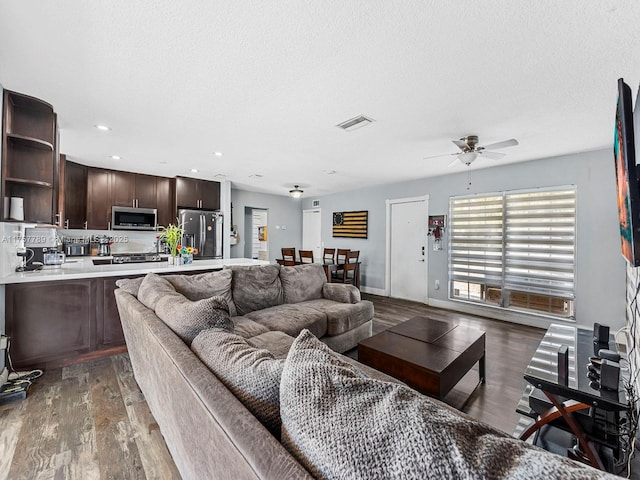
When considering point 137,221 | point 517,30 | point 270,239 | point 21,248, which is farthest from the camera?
point 270,239

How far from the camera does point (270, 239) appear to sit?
7660mm

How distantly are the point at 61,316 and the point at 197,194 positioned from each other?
11.4 ft

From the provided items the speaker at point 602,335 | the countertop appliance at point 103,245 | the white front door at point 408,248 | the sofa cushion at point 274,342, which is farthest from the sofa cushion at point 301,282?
the countertop appliance at point 103,245

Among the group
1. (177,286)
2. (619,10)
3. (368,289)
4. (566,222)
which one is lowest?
(368,289)

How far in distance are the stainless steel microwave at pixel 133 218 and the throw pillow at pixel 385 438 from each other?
567 centimetres

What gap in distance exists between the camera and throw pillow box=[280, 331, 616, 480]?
44cm

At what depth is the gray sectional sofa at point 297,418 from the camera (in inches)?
18.1

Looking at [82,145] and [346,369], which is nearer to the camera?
[346,369]

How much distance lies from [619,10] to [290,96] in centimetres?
201

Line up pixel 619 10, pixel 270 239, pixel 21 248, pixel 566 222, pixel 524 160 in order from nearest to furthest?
1. pixel 619 10
2. pixel 21 248
3. pixel 566 222
4. pixel 524 160
5. pixel 270 239

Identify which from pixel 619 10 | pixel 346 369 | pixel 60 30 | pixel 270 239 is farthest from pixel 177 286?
pixel 270 239

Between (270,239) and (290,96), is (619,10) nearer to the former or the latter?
(290,96)

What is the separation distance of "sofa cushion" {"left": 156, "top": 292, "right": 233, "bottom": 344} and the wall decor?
539cm

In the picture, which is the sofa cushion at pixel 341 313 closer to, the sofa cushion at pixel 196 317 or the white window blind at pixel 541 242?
the sofa cushion at pixel 196 317
